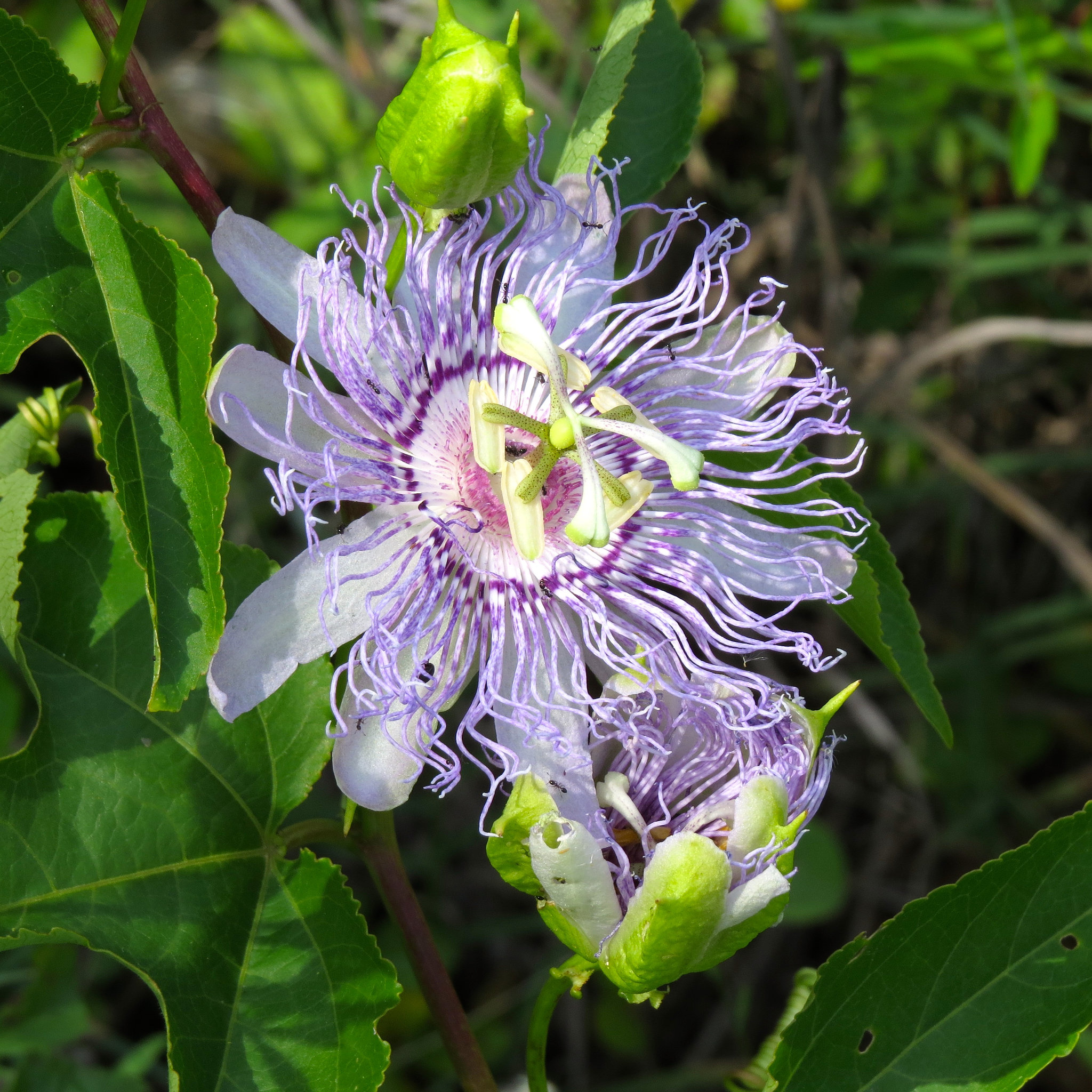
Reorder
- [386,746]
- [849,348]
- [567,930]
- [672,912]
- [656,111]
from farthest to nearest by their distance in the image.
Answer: [849,348] → [656,111] → [386,746] → [567,930] → [672,912]

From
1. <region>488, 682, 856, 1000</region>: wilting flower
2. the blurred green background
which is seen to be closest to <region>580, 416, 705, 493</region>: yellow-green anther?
<region>488, 682, 856, 1000</region>: wilting flower

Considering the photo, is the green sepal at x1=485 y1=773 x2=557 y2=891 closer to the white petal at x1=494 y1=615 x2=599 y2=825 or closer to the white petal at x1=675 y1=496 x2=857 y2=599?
the white petal at x1=494 y1=615 x2=599 y2=825

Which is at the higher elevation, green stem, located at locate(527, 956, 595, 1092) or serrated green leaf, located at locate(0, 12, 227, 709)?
serrated green leaf, located at locate(0, 12, 227, 709)

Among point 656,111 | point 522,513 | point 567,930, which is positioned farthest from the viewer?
point 656,111

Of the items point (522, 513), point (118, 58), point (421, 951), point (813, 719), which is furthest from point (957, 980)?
point (118, 58)

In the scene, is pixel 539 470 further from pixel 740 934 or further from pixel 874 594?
pixel 740 934

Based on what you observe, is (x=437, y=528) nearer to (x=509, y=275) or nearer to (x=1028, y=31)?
(x=509, y=275)

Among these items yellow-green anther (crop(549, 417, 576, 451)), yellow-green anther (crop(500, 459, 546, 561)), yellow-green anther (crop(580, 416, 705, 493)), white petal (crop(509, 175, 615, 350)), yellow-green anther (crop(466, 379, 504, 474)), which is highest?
white petal (crop(509, 175, 615, 350))
